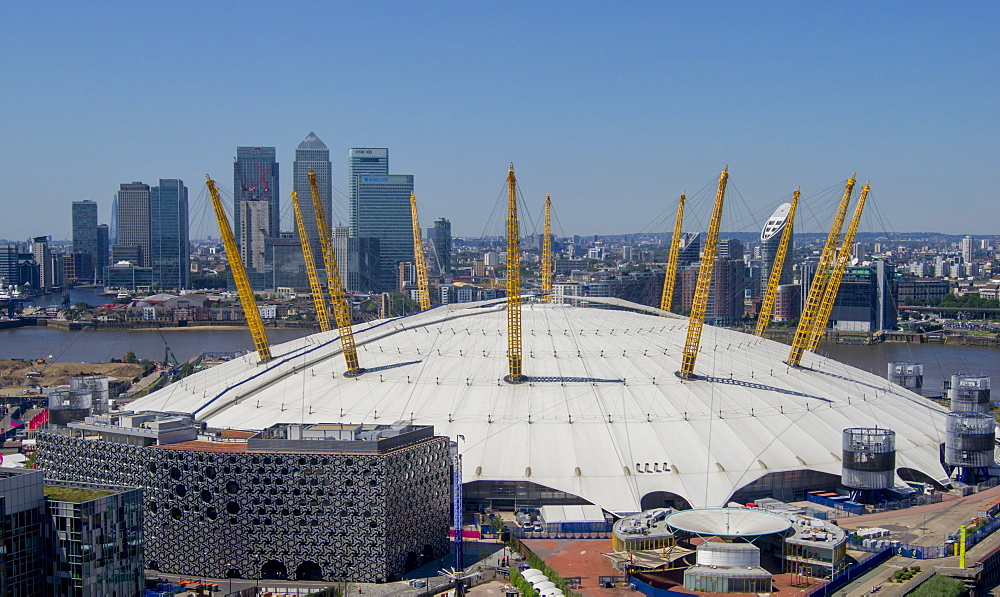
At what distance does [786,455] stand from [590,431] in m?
6.30

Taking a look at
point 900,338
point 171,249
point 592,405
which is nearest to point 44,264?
point 171,249

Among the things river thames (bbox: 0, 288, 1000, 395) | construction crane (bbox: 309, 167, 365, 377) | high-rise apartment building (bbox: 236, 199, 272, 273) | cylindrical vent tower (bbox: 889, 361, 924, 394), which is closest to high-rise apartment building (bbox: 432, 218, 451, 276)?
high-rise apartment building (bbox: 236, 199, 272, 273)

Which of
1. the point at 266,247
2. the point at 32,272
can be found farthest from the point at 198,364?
the point at 32,272

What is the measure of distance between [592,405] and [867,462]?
348 inches

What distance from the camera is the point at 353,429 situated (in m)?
32.0

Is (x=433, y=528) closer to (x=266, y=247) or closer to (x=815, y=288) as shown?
(x=815, y=288)

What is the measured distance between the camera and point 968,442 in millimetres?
40312

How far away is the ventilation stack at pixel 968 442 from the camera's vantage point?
40281 millimetres

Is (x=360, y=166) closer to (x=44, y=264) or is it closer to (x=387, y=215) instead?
(x=387, y=215)

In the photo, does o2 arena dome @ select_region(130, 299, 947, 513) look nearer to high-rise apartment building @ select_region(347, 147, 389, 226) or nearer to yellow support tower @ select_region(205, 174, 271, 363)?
yellow support tower @ select_region(205, 174, 271, 363)

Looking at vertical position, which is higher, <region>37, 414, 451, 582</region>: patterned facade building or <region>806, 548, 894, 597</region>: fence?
<region>37, 414, 451, 582</region>: patterned facade building

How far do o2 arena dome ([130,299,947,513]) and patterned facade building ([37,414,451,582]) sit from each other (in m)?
4.92

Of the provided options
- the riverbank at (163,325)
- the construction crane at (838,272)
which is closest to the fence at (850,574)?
the construction crane at (838,272)

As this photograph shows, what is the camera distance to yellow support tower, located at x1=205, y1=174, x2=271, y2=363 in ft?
154
